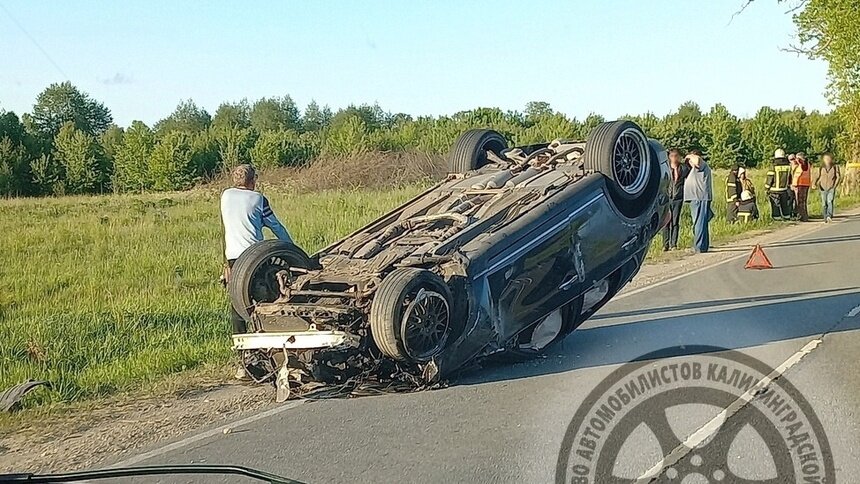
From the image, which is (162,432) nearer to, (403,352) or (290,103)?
(403,352)

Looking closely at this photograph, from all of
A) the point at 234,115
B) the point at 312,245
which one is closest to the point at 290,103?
the point at 234,115

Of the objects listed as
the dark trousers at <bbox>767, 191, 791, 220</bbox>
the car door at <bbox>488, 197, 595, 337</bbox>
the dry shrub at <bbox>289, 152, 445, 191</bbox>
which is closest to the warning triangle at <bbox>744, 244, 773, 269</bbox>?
the car door at <bbox>488, 197, 595, 337</bbox>

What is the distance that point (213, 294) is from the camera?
1244 cm

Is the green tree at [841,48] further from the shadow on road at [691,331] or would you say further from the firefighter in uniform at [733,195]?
the shadow on road at [691,331]

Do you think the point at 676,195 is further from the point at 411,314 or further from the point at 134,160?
the point at 134,160

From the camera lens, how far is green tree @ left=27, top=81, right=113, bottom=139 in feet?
232

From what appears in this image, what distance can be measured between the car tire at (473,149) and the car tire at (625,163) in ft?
4.20

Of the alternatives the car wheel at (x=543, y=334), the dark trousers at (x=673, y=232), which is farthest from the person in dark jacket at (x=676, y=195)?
the car wheel at (x=543, y=334)

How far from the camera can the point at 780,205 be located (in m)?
23.1

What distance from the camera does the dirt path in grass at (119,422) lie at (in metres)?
5.95

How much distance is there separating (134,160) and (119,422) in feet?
178

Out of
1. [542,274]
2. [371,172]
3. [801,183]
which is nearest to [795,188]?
[801,183]

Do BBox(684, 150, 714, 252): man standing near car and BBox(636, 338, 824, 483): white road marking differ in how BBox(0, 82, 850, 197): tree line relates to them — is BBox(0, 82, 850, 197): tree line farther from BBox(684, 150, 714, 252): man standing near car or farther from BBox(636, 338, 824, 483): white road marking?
BBox(636, 338, 824, 483): white road marking

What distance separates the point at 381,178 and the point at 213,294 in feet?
93.4
